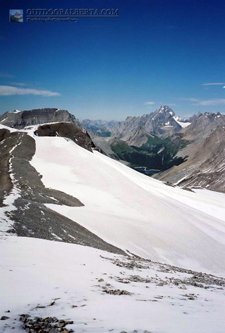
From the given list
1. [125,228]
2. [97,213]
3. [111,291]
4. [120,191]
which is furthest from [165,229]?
[111,291]

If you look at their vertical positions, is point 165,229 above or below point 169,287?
below

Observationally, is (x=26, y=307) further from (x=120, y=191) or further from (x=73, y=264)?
(x=120, y=191)

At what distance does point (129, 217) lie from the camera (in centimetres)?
3750

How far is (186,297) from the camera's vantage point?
11.3 metres

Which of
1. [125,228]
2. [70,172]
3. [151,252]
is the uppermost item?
[70,172]

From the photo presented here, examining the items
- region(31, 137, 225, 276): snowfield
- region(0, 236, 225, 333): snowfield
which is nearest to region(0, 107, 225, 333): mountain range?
region(0, 236, 225, 333): snowfield

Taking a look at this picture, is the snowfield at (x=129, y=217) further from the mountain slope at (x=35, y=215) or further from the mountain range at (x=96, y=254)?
the mountain slope at (x=35, y=215)

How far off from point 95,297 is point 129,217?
28101mm

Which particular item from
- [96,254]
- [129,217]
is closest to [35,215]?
[96,254]

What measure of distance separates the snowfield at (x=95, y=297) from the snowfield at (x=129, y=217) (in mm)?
13832

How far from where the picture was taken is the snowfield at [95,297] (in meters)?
7.54

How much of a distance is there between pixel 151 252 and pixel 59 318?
2258 cm

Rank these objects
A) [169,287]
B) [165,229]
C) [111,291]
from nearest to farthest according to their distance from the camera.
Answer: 1. [111,291]
2. [169,287]
3. [165,229]

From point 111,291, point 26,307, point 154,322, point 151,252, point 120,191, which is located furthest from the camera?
point 120,191
